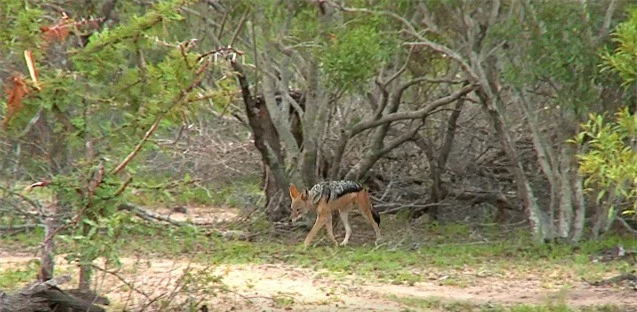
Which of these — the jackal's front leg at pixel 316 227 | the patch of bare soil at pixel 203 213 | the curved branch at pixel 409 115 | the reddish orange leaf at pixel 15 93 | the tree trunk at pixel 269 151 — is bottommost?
the jackal's front leg at pixel 316 227

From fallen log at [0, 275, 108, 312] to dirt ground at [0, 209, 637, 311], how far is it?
868mm

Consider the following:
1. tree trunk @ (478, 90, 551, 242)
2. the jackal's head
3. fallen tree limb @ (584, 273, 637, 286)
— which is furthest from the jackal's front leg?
fallen tree limb @ (584, 273, 637, 286)

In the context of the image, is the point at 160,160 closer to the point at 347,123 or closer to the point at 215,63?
the point at 347,123

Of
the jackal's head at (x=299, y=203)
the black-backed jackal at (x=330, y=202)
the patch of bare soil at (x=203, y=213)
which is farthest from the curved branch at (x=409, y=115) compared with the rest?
the patch of bare soil at (x=203, y=213)

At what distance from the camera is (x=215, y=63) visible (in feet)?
30.5

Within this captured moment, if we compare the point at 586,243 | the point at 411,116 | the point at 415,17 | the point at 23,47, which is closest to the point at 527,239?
the point at 586,243

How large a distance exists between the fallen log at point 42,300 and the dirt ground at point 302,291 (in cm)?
Answer: 87

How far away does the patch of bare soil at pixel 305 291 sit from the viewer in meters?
10.9

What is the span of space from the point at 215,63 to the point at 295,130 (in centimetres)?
1042

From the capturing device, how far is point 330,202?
1742cm

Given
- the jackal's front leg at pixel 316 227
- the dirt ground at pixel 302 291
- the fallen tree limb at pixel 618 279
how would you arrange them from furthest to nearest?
1. the jackal's front leg at pixel 316 227
2. the fallen tree limb at pixel 618 279
3. the dirt ground at pixel 302 291

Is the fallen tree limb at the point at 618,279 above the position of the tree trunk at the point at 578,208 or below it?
below

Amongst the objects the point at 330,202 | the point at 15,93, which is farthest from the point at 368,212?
the point at 15,93

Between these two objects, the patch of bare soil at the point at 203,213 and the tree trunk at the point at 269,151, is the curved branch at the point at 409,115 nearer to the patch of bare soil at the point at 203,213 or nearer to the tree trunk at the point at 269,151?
the tree trunk at the point at 269,151
